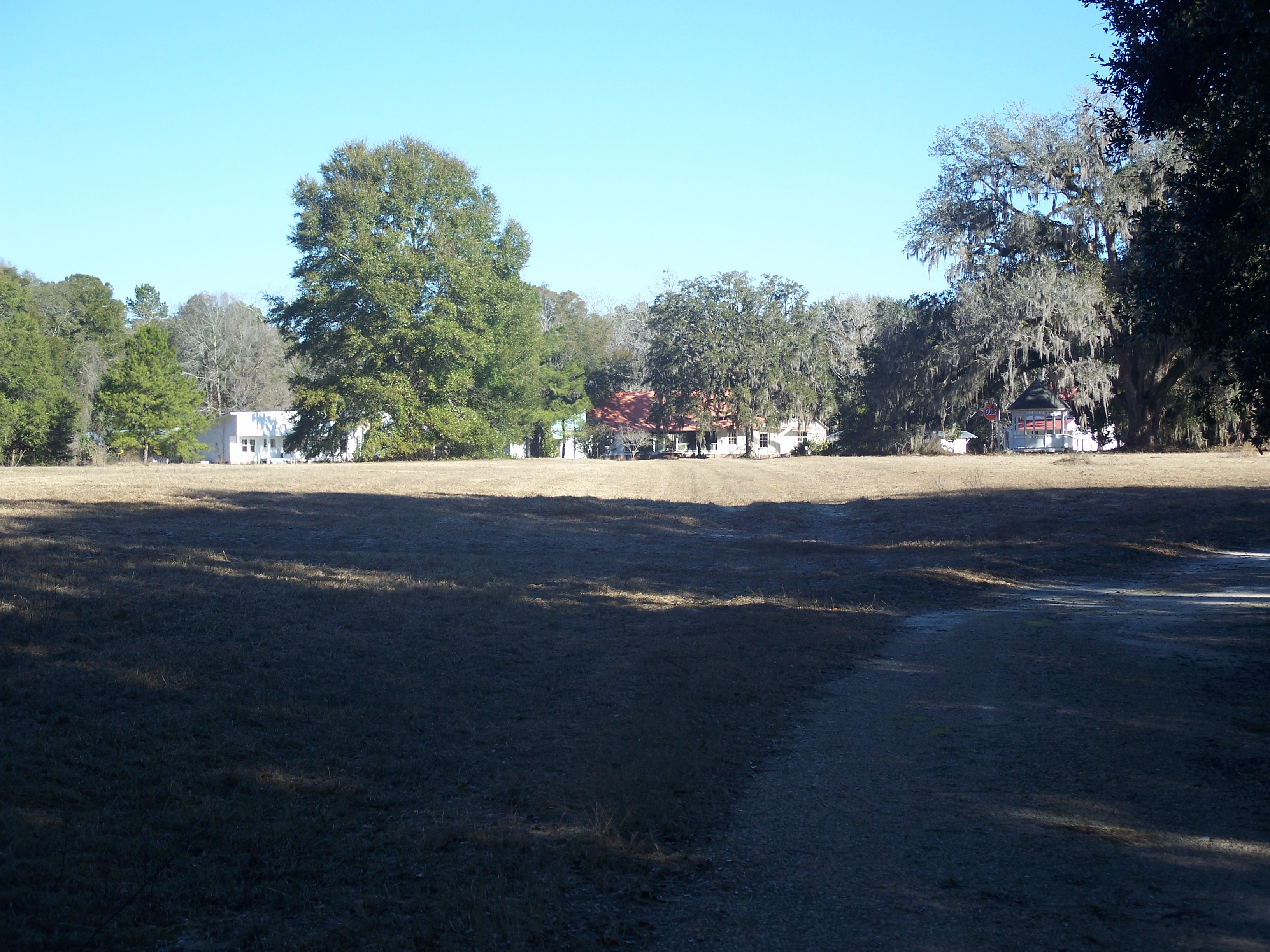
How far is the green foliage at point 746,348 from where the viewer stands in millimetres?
75438

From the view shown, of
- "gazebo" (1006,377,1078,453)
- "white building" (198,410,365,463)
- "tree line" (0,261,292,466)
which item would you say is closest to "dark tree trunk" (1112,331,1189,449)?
"gazebo" (1006,377,1078,453)

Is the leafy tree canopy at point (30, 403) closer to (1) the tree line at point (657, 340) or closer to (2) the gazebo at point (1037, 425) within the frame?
(1) the tree line at point (657, 340)

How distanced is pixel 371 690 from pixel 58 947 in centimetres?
348

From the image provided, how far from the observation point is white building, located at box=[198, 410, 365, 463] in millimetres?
76312

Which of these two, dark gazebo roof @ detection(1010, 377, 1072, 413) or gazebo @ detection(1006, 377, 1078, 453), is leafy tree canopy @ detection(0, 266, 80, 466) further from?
dark gazebo roof @ detection(1010, 377, 1072, 413)

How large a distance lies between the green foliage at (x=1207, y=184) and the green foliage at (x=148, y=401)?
6197cm

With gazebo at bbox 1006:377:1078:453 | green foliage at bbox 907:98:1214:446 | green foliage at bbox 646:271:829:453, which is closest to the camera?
green foliage at bbox 907:98:1214:446

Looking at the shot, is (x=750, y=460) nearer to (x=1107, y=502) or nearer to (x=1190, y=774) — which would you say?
(x=1107, y=502)

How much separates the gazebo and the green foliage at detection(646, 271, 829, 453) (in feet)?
63.7

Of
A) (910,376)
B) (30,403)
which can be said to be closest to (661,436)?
(910,376)

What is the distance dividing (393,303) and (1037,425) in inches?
2241

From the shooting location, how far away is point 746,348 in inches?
2970

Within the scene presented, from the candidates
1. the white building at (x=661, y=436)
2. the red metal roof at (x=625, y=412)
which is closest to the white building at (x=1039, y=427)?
the white building at (x=661, y=436)

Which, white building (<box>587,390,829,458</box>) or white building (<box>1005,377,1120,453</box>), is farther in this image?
white building (<box>587,390,829,458</box>)
